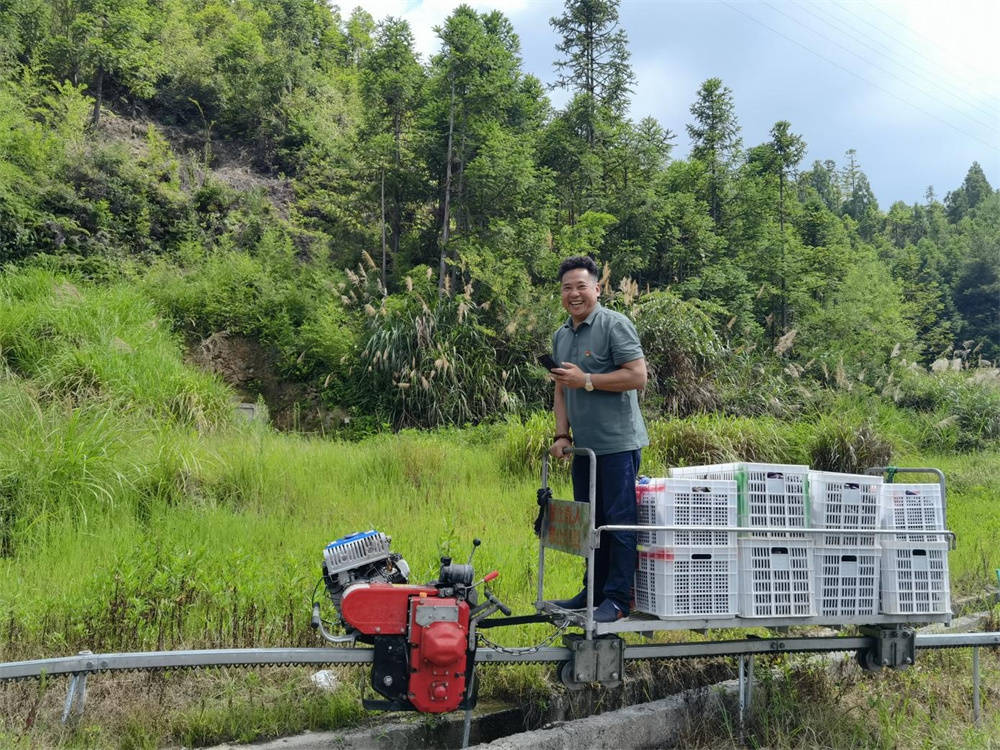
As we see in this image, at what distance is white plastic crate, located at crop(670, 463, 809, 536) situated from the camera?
396cm

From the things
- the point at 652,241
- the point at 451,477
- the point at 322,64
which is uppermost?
the point at 322,64

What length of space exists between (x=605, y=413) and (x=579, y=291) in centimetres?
68

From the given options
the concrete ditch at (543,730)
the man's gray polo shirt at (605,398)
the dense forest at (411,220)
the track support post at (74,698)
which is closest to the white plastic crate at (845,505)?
the man's gray polo shirt at (605,398)

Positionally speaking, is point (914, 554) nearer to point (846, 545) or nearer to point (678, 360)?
point (846, 545)

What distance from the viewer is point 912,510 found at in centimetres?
433

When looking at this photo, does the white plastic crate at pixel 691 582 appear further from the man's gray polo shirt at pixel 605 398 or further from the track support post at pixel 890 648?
the track support post at pixel 890 648

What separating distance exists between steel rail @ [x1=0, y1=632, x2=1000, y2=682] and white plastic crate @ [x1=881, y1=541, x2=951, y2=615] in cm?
32

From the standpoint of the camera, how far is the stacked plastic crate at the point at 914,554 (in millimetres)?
4230

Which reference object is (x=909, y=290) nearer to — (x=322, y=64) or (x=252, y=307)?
(x=322, y=64)

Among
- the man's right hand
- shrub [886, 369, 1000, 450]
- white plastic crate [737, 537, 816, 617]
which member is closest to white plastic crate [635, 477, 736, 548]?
white plastic crate [737, 537, 816, 617]

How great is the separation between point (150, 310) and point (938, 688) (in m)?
11.8

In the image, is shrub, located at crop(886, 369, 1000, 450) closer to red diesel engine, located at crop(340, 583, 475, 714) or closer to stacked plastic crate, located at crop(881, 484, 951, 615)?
stacked plastic crate, located at crop(881, 484, 951, 615)

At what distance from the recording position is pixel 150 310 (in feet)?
40.8

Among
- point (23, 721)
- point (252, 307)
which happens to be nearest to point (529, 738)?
point (23, 721)
